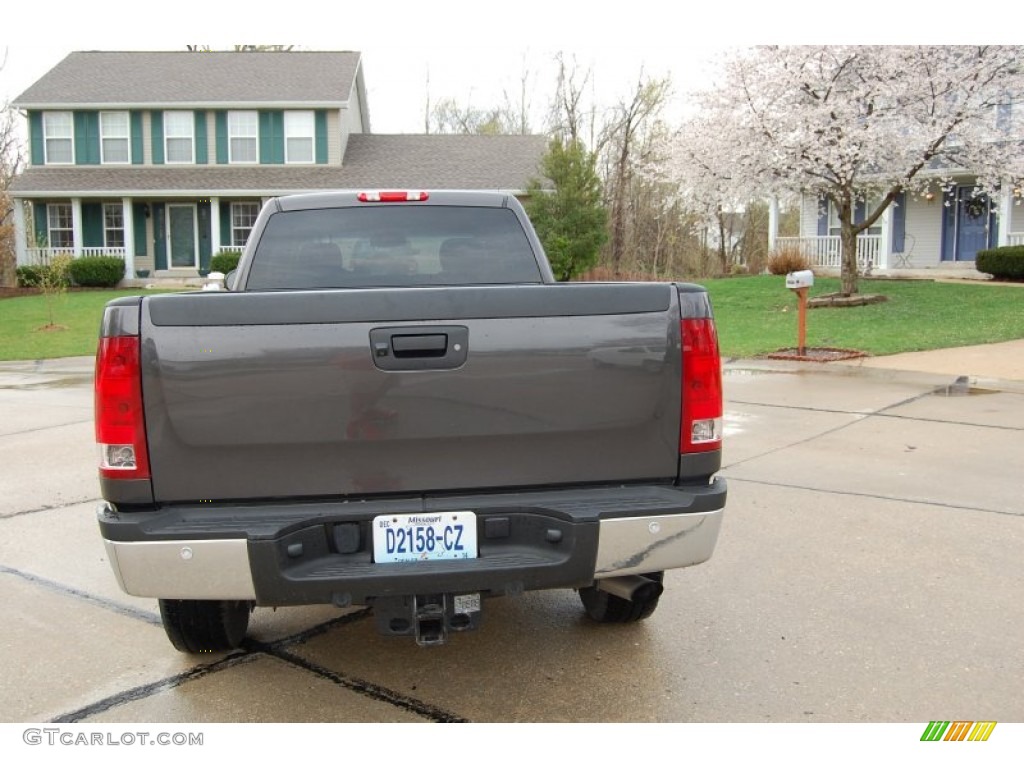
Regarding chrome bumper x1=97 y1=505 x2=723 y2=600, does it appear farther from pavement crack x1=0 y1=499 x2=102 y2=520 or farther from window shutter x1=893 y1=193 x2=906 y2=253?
window shutter x1=893 y1=193 x2=906 y2=253

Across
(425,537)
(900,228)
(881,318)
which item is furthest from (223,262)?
(425,537)

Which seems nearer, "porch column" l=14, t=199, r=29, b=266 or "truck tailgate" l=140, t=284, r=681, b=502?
"truck tailgate" l=140, t=284, r=681, b=502

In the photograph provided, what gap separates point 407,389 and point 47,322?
2165 cm

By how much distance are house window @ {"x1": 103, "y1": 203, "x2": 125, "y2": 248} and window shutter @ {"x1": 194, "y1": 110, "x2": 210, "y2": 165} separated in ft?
10.5

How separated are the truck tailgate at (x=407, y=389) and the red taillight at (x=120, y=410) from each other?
39 millimetres

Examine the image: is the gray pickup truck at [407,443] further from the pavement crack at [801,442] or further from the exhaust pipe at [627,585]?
the pavement crack at [801,442]

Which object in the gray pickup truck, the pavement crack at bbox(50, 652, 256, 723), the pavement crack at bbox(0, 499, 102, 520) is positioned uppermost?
the gray pickup truck

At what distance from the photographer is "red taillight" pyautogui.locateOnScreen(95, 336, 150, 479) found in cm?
294

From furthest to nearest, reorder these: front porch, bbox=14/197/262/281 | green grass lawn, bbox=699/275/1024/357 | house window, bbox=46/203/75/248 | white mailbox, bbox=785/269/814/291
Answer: house window, bbox=46/203/75/248
front porch, bbox=14/197/262/281
green grass lawn, bbox=699/275/1024/357
white mailbox, bbox=785/269/814/291

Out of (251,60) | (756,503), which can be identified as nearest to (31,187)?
(251,60)

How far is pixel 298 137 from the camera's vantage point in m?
31.0

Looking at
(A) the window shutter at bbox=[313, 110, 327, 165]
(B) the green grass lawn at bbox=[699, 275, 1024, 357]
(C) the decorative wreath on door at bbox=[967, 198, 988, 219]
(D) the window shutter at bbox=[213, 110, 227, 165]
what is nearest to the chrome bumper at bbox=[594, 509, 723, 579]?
(B) the green grass lawn at bbox=[699, 275, 1024, 357]

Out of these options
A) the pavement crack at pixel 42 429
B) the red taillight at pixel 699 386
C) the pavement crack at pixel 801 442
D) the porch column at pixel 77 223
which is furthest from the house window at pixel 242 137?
the red taillight at pixel 699 386

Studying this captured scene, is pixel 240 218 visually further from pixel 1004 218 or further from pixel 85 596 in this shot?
pixel 85 596
